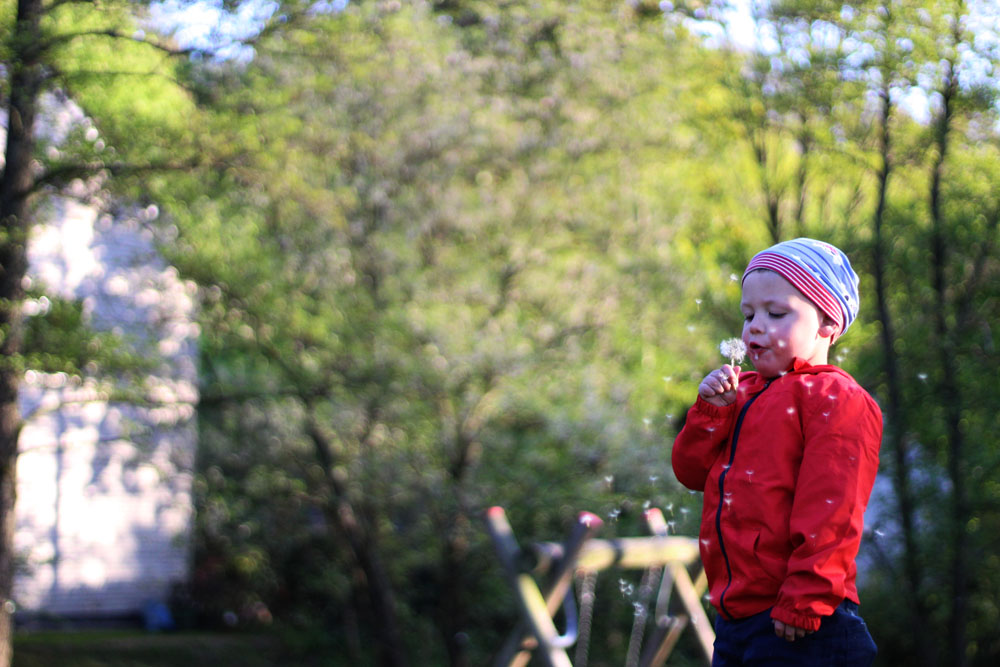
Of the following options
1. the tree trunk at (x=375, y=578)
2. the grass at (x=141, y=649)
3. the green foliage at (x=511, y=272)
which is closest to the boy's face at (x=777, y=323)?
the green foliage at (x=511, y=272)

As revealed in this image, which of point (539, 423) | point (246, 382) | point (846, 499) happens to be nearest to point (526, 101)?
point (539, 423)

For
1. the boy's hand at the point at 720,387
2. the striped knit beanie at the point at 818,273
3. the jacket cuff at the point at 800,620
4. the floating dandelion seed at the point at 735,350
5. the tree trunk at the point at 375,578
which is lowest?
the tree trunk at the point at 375,578

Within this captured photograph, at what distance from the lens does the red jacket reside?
1.72 metres

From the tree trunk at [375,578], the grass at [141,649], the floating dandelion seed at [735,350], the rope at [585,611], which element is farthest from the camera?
the grass at [141,649]

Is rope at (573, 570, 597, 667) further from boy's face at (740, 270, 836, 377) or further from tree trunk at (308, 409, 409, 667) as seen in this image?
boy's face at (740, 270, 836, 377)

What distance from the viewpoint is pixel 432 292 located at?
7.25 m

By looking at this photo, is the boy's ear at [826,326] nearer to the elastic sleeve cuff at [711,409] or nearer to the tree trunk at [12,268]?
the elastic sleeve cuff at [711,409]

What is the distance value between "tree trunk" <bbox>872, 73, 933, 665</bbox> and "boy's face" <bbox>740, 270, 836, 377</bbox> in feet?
10.7

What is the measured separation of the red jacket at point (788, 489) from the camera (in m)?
1.72

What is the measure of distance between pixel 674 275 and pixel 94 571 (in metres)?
6.01

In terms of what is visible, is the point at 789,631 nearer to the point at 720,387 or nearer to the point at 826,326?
the point at 720,387

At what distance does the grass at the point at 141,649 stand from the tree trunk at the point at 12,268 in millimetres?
2737

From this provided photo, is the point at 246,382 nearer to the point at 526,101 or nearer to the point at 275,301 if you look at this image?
the point at 275,301

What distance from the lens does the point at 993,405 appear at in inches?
194
